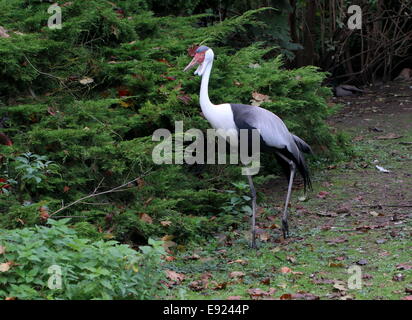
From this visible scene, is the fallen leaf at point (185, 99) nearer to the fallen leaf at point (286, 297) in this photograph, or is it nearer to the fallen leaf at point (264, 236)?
the fallen leaf at point (264, 236)

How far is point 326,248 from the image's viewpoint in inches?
225

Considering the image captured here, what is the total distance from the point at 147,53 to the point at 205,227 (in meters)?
2.07

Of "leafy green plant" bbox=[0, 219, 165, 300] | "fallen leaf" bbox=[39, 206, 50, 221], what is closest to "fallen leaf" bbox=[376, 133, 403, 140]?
"fallen leaf" bbox=[39, 206, 50, 221]

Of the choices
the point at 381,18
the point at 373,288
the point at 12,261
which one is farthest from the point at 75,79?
the point at 381,18

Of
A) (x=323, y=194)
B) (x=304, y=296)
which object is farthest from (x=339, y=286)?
(x=323, y=194)

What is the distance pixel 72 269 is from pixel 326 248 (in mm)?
2249

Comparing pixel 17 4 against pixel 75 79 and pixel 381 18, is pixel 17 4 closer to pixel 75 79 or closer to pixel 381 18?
pixel 75 79

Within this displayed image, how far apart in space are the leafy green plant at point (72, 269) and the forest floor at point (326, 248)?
37 centimetres

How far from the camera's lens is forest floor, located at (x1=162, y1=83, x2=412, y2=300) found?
4773 millimetres

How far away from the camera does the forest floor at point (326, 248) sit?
15.7 ft

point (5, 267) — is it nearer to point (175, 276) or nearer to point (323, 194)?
point (175, 276)

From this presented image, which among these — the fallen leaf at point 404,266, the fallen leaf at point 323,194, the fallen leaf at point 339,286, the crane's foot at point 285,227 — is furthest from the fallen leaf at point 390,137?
the fallen leaf at point 339,286

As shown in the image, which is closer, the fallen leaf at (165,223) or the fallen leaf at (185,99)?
the fallen leaf at (165,223)

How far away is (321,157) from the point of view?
870 cm
